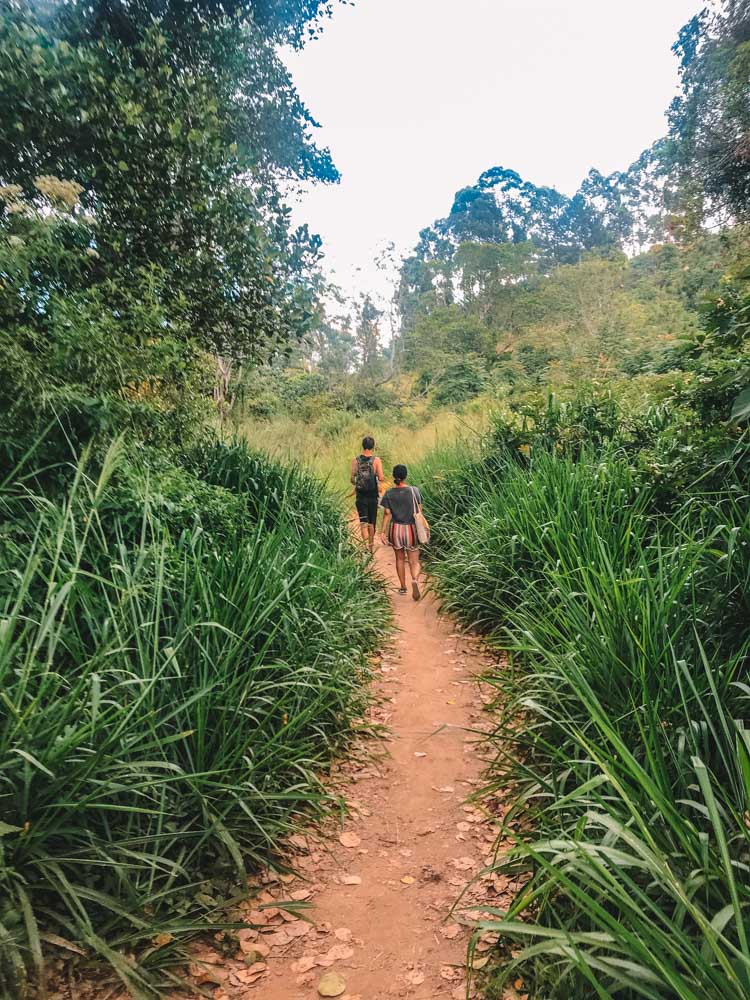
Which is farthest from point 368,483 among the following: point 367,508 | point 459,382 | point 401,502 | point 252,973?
point 459,382

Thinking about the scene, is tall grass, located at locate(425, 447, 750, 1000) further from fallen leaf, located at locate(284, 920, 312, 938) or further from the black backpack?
the black backpack

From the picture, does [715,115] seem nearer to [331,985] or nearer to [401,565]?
[401,565]

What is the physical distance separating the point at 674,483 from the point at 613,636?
1.97 metres

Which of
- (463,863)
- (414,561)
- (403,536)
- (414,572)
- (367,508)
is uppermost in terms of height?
(367,508)

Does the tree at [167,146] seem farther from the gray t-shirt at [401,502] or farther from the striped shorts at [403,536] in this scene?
the striped shorts at [403,536]

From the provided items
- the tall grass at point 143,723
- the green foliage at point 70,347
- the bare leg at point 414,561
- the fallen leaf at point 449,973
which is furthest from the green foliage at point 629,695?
the green foliage at point 70,347

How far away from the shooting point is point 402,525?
22.5ft

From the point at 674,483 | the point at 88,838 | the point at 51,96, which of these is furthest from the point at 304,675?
the point at 51,96

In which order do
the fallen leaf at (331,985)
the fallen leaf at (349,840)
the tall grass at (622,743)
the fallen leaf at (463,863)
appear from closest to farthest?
the tall grass at (622,743) < the fallen leaf at (331,985) < the fallen leaf at (463,863) < the fallen leaf at (349,840)

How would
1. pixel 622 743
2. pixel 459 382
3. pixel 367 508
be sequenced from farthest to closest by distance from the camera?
1. pixel 459 382
2. pixel 367 508
3. pixel 622 743

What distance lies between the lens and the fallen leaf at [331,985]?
2160 mm

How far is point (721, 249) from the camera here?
18.5 m

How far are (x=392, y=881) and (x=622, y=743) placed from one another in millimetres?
1464

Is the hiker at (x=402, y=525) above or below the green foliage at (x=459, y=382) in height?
below
